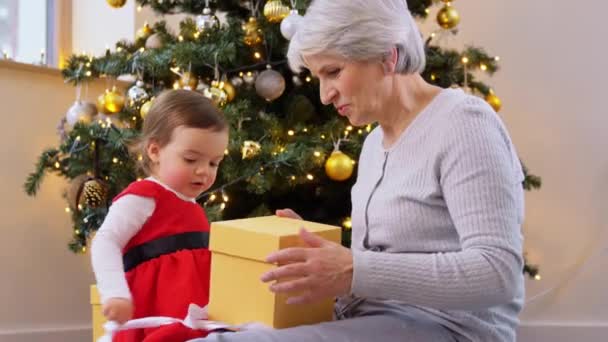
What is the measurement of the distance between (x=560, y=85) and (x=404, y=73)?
179cm

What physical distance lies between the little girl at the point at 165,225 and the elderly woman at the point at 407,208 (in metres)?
0.25

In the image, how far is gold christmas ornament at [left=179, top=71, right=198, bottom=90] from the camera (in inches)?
79.4

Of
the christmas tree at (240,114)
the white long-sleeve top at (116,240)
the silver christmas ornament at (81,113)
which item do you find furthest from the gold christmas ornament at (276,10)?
the white long-sleeve top at (116,240)

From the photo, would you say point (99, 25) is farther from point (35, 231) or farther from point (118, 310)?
point (118, 310)

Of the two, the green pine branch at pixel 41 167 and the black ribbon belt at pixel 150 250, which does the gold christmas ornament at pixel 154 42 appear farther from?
the black ribbon belt at pixel 150 250

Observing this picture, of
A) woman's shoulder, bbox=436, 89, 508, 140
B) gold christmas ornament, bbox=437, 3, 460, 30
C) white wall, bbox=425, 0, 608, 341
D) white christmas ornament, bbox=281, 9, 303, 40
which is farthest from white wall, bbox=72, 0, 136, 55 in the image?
woman's shoulder, bbox=436, 89, 508, 140

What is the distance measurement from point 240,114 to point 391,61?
823 millimetres

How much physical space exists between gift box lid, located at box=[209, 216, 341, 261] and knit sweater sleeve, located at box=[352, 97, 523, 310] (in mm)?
108

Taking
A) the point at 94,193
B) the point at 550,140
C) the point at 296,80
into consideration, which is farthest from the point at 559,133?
the point at 94,193

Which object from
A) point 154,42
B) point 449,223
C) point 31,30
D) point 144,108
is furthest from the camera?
point 31,30

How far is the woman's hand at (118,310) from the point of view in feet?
Result: 3.84

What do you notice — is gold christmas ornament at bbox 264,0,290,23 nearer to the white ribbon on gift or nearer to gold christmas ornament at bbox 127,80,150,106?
gold christmas ornament at bbox 127,80,150,106

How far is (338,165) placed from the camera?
1.90 metres

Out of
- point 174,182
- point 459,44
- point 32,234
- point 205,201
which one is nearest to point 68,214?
point 32,234
